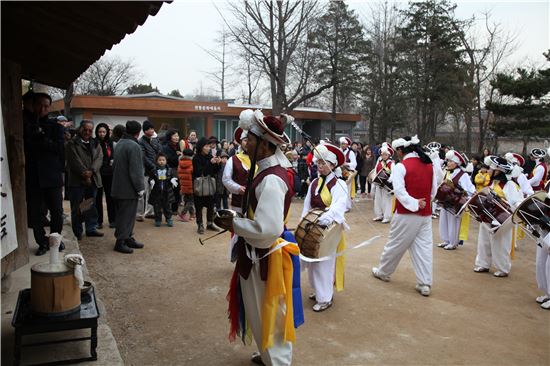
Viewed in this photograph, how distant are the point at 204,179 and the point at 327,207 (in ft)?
12.3

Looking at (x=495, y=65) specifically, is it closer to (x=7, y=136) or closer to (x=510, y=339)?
(x=510, y=339)

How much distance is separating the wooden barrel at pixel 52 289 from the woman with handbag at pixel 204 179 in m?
5.28

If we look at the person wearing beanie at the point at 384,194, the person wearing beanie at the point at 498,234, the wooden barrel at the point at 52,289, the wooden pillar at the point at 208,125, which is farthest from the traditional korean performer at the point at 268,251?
the wooden pillar at the point at 208,125

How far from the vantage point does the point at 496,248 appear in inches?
282

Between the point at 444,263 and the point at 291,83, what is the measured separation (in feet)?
75.3

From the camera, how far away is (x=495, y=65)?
1098 inches

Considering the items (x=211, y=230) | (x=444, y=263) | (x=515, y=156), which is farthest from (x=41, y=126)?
(x=515, y=156)

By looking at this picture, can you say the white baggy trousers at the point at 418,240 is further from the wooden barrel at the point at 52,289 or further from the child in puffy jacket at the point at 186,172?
the child in puffy jacket at the point at 186,172

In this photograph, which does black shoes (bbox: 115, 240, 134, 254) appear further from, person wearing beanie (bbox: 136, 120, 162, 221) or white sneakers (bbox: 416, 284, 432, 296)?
white sneakers (bbox: 416, 284, 432, 296)

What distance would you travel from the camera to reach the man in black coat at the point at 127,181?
6688 mm

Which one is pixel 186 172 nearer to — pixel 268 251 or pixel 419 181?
pixel 419 181

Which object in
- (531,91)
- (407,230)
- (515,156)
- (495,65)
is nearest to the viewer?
(407,230)

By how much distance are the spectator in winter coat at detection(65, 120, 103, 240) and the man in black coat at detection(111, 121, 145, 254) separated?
490 millimetres

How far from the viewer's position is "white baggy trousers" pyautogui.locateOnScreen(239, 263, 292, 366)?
11.4 feet
